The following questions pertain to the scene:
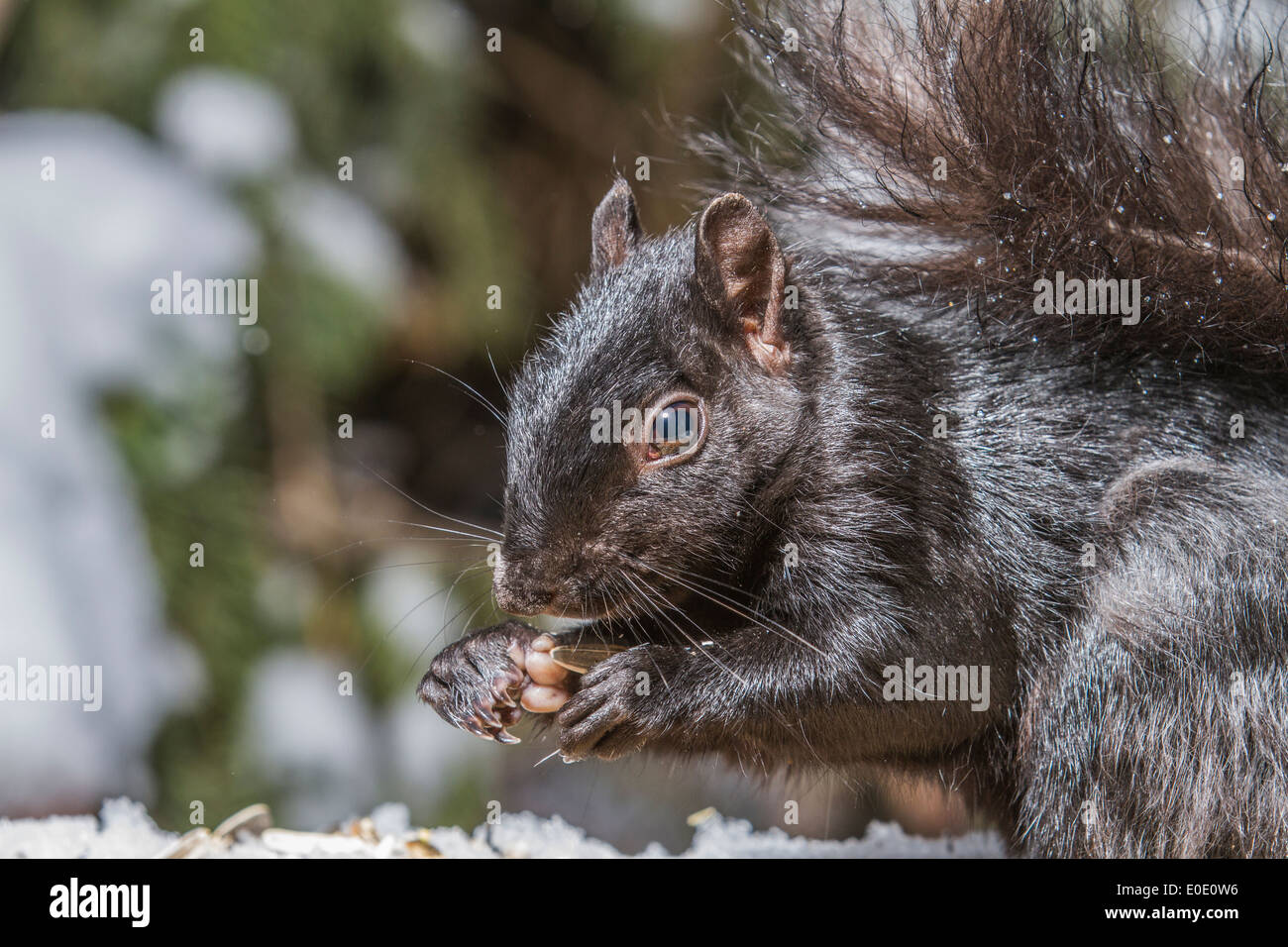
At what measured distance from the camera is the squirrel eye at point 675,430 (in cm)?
110

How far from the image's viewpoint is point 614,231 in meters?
1.35

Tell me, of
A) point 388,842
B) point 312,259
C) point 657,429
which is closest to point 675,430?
point 657,429

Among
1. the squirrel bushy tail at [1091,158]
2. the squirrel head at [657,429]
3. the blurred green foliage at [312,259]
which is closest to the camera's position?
the squirrel head at [657,429]

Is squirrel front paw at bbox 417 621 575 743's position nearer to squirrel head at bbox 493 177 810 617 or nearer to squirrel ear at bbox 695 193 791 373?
squirrel head at bbox 493 177 810 617

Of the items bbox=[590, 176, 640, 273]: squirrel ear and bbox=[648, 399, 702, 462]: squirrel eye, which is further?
bbox=[590, 176, 640, 273]: squirrel ear

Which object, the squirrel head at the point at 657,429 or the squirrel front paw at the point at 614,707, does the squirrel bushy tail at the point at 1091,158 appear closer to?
the squirrel head at the point at 657,429

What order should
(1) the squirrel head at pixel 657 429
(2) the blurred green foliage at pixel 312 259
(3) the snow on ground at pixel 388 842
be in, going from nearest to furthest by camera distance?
(1) the squirrel head at pixel 657 429 < (3) the snow on ground at pixel 388 842 < (2) the blurred green foliage at pixel 312 259

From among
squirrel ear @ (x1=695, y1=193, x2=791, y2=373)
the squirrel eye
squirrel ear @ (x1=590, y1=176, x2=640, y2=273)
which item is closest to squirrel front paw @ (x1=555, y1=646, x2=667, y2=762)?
the squirrel eye

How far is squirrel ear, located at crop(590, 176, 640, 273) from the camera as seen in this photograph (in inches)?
52.9

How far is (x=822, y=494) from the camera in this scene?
117cm

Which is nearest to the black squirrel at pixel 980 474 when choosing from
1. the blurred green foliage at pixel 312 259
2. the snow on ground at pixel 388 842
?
the snow on ground at pixel 388 842

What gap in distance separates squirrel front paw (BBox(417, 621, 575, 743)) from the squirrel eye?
24 cm

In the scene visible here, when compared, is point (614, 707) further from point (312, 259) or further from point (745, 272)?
point (312, 259)

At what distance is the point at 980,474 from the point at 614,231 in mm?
505
